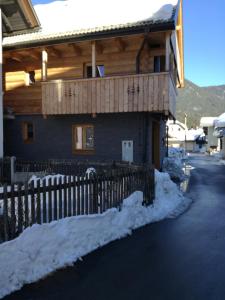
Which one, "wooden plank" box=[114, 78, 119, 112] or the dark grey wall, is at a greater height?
"wooden plank" box=[114, 78, 119, 112]

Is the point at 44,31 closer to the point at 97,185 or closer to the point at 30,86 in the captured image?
the point at 30,86

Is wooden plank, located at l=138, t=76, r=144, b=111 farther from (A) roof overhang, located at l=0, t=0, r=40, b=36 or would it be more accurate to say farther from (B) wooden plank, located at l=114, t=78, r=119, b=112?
(A) roof overhang, located at l=0, t=0, r=40, b=36

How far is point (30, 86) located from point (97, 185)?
35.8 ft

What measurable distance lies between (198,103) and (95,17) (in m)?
140

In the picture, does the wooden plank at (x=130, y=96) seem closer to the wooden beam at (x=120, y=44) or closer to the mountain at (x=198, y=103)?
the wooden beam at (x=120, y=44)

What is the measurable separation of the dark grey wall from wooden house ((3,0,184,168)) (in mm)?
46

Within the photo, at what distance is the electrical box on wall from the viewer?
15039 mm

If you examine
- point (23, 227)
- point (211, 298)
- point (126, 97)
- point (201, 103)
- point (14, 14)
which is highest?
point (201, 103)

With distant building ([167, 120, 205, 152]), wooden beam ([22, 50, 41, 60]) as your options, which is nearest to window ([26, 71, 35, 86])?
wooden beam ([22, 50, 41, 60])

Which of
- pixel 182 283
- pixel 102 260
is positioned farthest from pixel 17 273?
pixel 182 283

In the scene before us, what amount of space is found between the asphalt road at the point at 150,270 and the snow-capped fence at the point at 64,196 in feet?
3.24

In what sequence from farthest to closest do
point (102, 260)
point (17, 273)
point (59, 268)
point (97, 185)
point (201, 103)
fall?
1. point (201, 103)
2. point (97, 185)
3. point (102, 260)
4. point (59, 268)
5. point (17, 273)

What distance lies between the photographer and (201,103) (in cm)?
15038

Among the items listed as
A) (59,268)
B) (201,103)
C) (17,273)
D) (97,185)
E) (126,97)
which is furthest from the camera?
(201,103)
